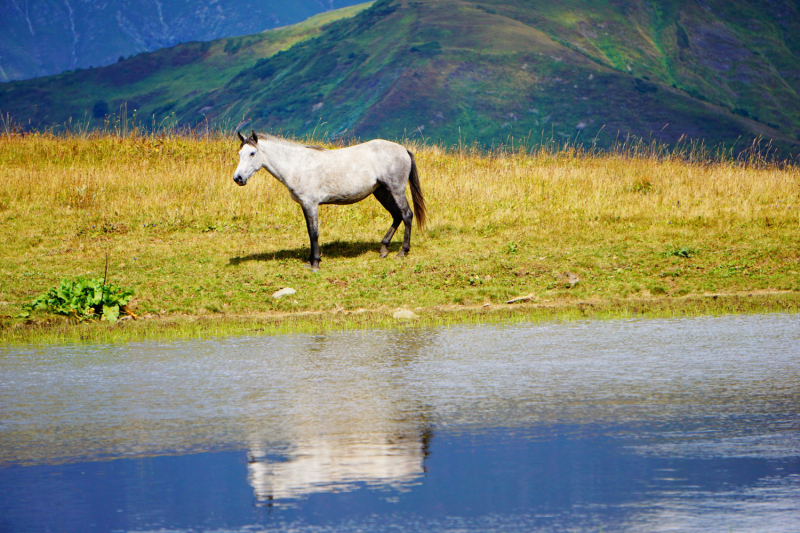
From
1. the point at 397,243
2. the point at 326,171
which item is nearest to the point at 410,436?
the point at 326,171

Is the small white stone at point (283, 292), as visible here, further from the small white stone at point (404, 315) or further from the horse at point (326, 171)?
the small white stone at point (404, 315)

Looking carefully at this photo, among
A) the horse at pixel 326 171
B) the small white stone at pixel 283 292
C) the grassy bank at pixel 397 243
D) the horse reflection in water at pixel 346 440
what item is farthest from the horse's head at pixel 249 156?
the horse reflection in water at pixel 346 440

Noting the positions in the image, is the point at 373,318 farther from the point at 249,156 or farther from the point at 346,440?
the point at 346,440

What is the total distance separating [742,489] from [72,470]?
439cm

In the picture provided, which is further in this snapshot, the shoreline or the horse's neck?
the horse's neck

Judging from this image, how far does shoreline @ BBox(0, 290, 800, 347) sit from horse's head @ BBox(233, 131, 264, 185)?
9.59 ft

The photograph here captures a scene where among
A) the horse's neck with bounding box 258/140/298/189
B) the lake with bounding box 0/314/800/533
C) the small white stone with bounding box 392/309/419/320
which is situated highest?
the horse's neck with bounding box 258/140/298/189

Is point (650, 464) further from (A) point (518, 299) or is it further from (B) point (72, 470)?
(A) point (518, 299)

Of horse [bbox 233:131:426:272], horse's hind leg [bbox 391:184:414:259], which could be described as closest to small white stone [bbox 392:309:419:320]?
horse [bbox 233:131:426:272]

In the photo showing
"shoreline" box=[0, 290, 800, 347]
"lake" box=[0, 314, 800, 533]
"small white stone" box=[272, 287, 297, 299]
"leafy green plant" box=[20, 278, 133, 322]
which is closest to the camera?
"lake" box=[0, 314, 800, 533]

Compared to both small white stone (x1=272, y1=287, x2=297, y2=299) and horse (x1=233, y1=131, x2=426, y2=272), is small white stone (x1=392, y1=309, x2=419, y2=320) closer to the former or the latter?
small white stone (x1=272, y1=287, x2=297, y2=299)

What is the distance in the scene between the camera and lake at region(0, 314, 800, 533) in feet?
16.8

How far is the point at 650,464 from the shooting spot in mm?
5832

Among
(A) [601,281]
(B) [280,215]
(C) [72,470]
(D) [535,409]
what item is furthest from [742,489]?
(B) [280,215]
